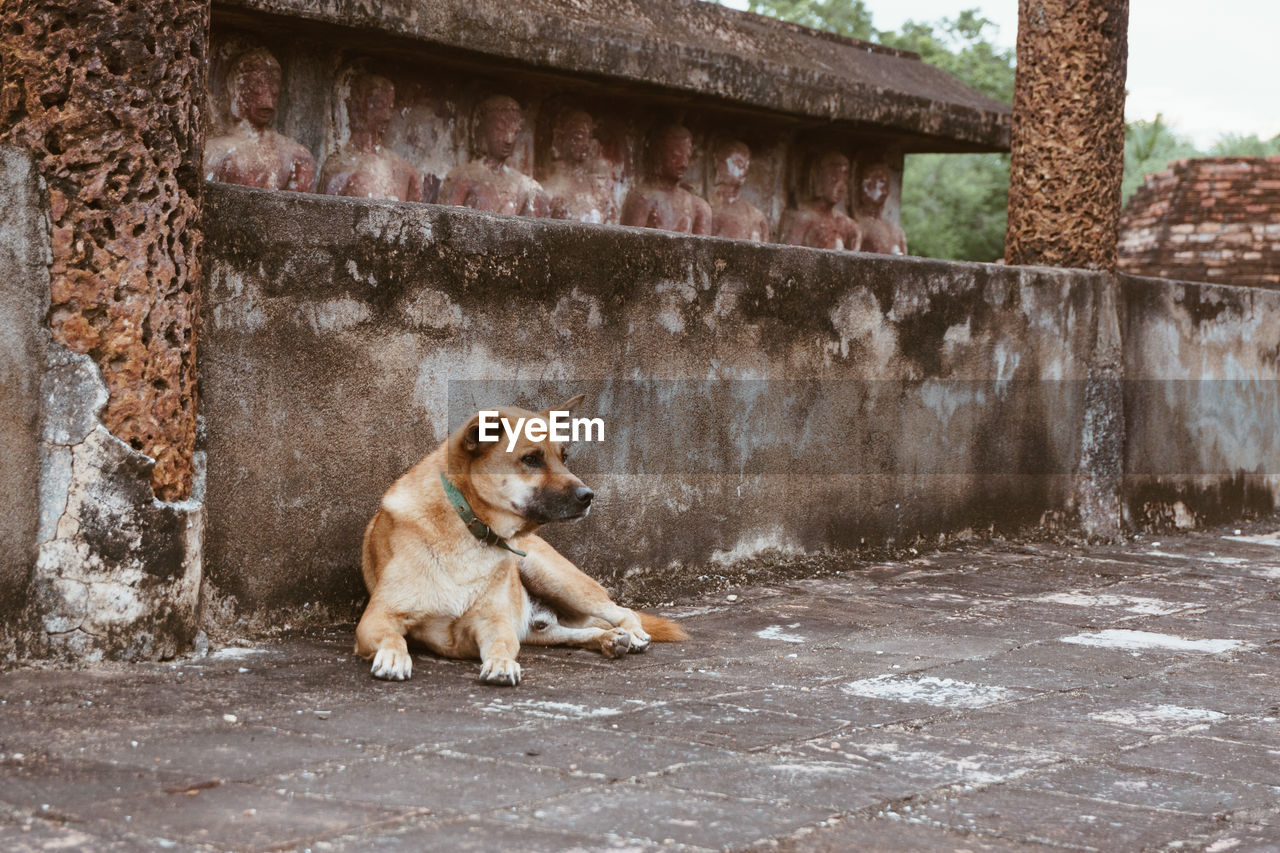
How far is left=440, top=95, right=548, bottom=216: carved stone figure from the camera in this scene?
25.0 feet

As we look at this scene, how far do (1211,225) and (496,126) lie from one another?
34.5 feet

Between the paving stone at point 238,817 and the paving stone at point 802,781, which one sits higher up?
the paving stone at point 238,817

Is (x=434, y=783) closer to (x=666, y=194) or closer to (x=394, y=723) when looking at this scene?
(x=394, y=723)

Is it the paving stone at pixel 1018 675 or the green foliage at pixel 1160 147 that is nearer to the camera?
the paving stone at pixel 1018 675

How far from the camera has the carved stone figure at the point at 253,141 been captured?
6.63 m

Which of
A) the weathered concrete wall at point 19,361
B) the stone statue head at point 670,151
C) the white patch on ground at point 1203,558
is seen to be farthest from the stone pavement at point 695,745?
the stone statue head at point 670,151

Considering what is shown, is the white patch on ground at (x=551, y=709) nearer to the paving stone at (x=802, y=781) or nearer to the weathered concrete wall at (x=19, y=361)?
the paving stone at (x=802, y=781)

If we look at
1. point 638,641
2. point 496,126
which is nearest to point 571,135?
point 496,126

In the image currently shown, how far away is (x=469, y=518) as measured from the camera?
4.89m

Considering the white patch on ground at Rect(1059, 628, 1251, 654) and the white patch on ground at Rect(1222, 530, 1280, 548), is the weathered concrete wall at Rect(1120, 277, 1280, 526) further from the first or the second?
the white patch on ground at Rect(1059, 628, 1251, 654)

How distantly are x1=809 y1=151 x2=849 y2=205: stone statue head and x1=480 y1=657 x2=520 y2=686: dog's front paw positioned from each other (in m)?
5.80

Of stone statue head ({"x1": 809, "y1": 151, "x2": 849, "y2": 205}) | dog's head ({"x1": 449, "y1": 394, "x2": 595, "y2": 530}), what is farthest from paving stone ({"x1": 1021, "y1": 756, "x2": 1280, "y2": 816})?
stone statue head ({"x1": 809, "y1": 151, "x2": 849, "y2": 205})

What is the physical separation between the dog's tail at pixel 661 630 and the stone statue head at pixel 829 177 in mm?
4931

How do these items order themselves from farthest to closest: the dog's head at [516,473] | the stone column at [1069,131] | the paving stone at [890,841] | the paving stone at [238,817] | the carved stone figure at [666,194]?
1. the carved stone figure at [666,194]
2. the stone column at [1069,131]
3. the dog's head at [516,473]
4. the paving stone at [890,841]
5. the paving stone at [238,817]
